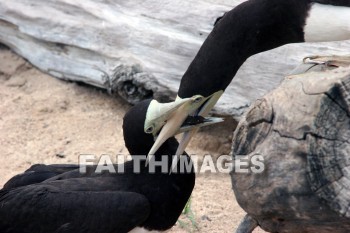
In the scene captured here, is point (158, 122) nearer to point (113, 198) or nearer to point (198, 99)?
point (198, 99)

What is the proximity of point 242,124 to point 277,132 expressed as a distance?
0.64 ft

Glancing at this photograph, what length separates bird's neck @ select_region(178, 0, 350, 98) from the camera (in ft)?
9.01

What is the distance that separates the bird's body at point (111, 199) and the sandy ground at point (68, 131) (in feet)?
1.66

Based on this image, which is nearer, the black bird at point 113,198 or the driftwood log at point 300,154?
the driftwood log at point 300,154

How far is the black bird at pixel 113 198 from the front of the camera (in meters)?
2.87

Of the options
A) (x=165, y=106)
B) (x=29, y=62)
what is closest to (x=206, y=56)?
(x=165, y=106)

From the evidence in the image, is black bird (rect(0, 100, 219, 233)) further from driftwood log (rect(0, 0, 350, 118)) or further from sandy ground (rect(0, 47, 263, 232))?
driftwood log (rect(0, 0, 350, 118))

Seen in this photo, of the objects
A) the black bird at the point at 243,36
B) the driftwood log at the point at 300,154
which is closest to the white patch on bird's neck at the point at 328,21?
the black bird at the point at 243,36

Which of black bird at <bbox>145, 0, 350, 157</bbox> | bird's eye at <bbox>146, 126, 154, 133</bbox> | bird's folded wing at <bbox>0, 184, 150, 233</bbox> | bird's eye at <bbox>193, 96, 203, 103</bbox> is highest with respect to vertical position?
black bird at <bbox>145, 0, 350, 157</bbox>

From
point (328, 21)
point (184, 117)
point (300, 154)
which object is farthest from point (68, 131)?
point (300, 154)

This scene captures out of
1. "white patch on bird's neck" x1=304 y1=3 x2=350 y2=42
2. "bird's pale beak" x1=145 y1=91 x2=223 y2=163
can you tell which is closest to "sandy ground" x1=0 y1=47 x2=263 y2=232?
"bird's pale beak" x1=145 y1=91 x2=223 y2=163

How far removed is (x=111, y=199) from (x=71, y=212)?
166 mm

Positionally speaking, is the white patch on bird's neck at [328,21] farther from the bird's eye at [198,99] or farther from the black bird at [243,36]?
the bird's eye at [198,99]

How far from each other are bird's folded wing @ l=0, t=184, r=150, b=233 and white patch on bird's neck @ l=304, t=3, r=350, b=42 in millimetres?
988
